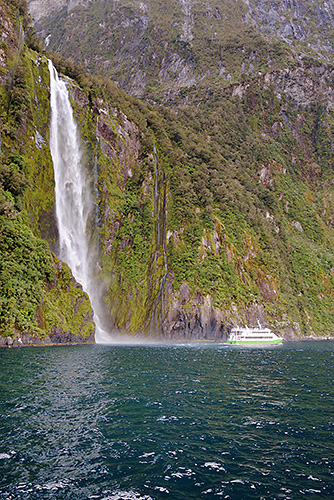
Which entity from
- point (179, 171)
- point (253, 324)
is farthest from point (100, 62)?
point (253, 324)

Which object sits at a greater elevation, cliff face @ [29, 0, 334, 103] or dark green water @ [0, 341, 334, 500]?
cliff face @ [29, 0, 334, 103]

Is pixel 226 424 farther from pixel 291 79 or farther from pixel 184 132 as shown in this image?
pixel 291 79

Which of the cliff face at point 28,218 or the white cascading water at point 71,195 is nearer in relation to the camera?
the cliff face at point 28,218

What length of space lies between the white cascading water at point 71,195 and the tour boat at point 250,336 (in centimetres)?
2228

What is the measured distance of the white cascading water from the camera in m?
57.6

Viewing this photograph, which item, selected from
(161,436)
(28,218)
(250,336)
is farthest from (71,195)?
(161,436)

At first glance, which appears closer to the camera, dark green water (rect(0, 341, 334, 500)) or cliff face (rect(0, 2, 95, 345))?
dark green water (rect(0, 341, 334, 500))

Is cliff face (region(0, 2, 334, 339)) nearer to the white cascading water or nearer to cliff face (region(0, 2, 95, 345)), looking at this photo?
cliff face (region(0, 2, 95, 345))

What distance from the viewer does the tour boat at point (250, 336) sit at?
66188mm

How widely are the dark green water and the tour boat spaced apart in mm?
42564

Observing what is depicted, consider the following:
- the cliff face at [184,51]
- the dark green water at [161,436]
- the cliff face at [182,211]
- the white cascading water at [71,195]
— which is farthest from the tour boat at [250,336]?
the cliff face at [184,51]

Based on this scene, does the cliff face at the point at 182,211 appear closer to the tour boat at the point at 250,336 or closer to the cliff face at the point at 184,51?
the tour boat at the point at 250,336

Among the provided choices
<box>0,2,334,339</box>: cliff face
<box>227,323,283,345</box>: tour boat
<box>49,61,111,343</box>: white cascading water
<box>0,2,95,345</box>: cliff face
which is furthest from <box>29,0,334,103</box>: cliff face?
<box>227,323,283,345</box>: tour boat

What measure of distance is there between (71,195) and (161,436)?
2064 inches
